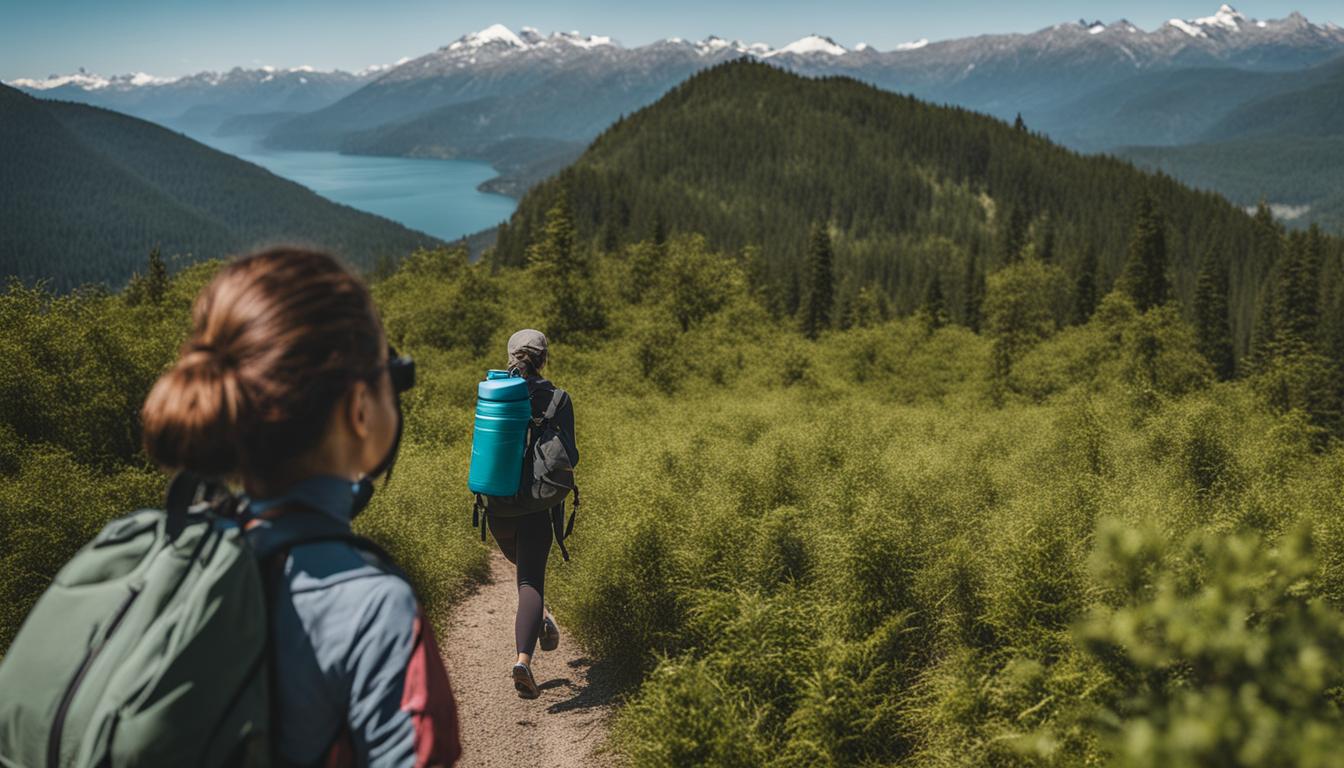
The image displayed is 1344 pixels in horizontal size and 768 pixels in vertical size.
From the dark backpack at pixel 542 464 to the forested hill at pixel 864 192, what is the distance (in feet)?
273

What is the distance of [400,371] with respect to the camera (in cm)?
210

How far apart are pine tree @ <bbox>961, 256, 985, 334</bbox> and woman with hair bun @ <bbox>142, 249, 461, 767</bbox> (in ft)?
285

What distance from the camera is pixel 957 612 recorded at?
7.90 metres

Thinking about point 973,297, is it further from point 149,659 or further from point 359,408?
point 149,659

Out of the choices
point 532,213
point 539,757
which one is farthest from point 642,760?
point 532,213

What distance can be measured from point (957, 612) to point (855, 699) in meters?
1.82

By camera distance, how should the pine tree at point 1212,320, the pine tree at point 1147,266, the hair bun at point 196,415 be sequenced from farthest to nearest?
1. the pine tree at point 1212,320
2. the pine tree at point 1147,266
3. the hair bun at point 196,415

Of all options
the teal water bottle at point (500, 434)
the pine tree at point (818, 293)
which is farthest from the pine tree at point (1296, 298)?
the teal water bottle at point (500, 434)

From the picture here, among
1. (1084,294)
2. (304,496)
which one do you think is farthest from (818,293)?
(304,496)

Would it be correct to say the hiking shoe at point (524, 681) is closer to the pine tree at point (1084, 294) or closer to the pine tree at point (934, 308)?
the pine tree at point (934, 308)

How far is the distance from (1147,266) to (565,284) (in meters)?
46.4

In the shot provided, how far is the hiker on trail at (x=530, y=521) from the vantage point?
268 inches

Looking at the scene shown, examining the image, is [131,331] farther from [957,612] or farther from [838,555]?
[957,612]

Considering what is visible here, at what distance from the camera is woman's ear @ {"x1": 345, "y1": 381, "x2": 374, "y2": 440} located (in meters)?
1.86
